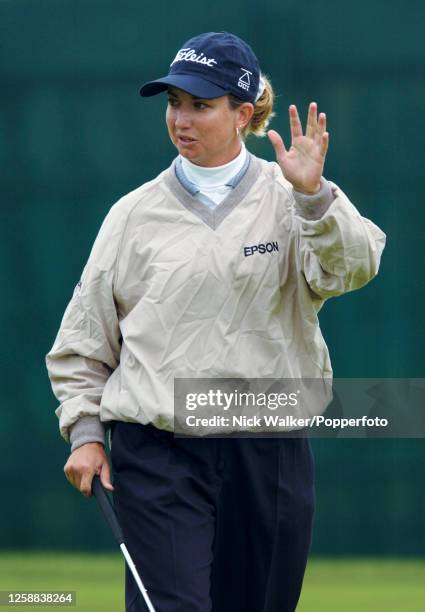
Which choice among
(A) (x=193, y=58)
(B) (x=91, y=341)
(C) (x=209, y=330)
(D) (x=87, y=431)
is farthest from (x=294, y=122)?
(D) (x=87, y=431)

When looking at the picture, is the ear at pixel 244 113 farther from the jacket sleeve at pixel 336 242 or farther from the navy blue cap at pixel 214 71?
the jacket sleeve at pixel 336 242

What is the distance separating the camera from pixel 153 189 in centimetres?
371

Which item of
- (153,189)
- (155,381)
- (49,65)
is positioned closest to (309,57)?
(49,65)

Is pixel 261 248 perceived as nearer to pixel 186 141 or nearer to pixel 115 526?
pixel 186 141

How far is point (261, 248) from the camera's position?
11.8 ft

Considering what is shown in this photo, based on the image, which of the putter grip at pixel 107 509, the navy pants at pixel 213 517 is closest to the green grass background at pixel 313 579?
the navy pants at pixel 213 517

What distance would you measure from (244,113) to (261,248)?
15.5 inches

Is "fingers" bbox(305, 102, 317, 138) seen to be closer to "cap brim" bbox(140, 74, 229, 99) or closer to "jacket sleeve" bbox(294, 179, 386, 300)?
"jacket sleeve" bbox(294, 179, 386, 300)

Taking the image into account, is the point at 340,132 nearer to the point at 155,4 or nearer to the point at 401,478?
the point at 155,4

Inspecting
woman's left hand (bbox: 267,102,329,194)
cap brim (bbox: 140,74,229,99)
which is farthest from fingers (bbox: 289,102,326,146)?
cap brim (bbox: 140,74,229,99)

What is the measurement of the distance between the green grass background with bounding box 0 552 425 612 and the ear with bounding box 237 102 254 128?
2.26 meters

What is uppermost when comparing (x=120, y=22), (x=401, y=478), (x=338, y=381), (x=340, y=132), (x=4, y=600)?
(x=120, y=22)

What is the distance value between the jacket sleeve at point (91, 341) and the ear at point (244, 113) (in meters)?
0.39

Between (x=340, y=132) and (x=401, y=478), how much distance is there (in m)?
1.37
